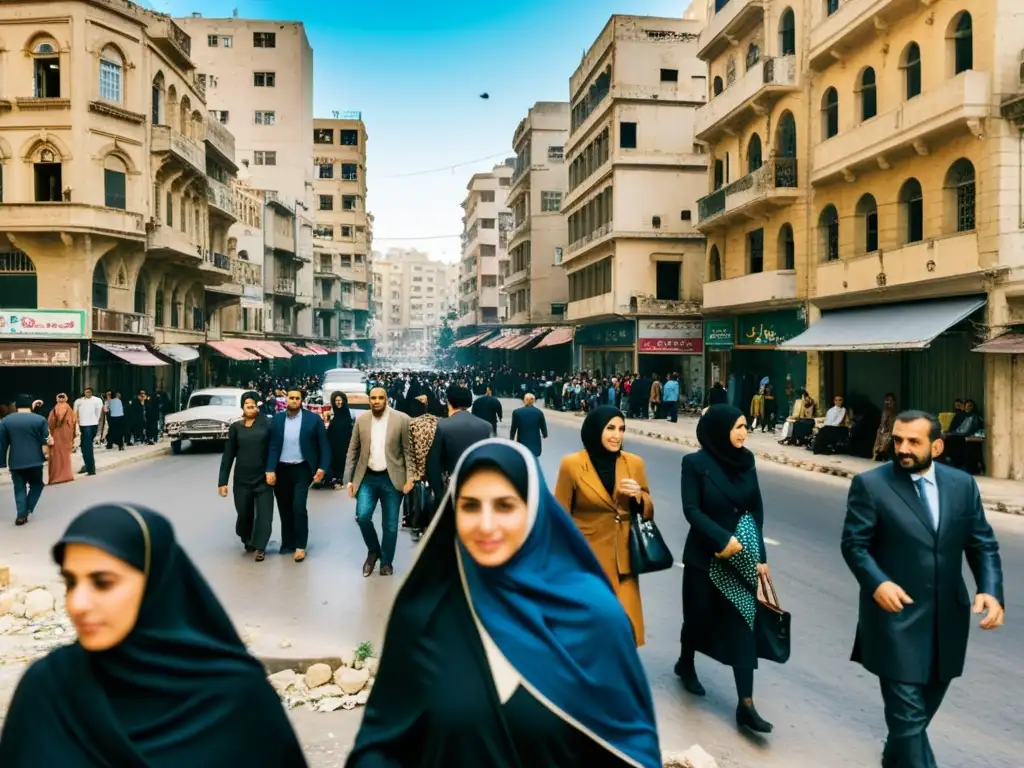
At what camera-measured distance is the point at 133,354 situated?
93.2ft

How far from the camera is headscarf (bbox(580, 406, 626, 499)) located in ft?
17.9

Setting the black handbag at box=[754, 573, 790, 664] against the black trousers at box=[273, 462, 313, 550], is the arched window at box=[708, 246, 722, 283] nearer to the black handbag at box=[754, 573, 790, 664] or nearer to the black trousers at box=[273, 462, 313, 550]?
the black trousers at box=[273, 462, 313, 550]

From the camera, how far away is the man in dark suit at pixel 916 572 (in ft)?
13.4

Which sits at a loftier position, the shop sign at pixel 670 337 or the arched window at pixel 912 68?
the arched window at pixel 912 68

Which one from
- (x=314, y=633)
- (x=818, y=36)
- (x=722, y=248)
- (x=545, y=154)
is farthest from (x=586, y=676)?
(x=545, y=154)

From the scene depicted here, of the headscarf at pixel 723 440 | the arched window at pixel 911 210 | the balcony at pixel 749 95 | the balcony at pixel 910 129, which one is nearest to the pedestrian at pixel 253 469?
the headscarf at pixel 723 440

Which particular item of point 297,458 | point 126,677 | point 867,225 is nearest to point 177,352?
point 867,225

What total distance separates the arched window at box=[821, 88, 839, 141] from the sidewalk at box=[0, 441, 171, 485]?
1887cm

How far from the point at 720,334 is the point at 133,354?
19.5m

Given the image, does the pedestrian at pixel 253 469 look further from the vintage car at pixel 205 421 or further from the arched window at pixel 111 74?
the arched window at pixel 111 74

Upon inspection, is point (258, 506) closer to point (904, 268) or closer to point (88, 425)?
point (88, 425)

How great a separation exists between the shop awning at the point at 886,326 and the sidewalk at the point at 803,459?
8.10ft

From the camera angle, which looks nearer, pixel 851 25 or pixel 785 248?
pixel 851 25

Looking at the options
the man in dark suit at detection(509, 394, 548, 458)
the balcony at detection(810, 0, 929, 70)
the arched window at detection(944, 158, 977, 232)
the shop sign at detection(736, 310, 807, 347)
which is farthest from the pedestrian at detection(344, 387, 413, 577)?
the shop sign at detection(736, 310, 807, 347)
